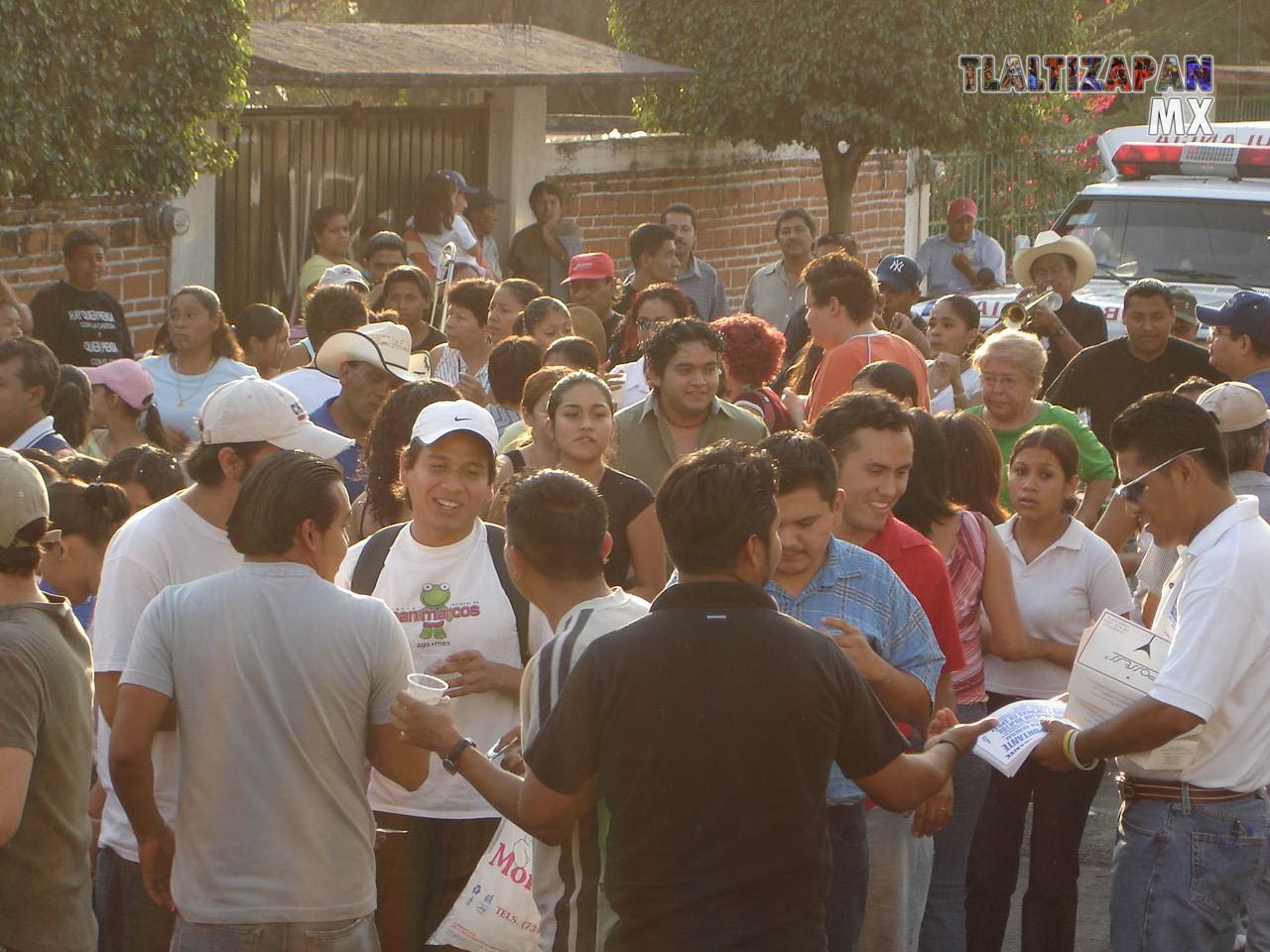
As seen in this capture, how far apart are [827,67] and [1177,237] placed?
476 cm

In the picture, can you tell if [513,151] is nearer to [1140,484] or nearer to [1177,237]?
[1177,237]

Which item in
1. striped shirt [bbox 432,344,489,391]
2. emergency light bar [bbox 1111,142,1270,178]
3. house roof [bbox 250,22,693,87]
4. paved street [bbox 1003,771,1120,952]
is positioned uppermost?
house roof [bbox 250,22,693,87]

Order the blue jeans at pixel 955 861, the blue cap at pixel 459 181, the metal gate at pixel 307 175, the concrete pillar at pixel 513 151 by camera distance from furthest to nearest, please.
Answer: the concrete pillar at pixel 513 151 < the blue cap at pixel 459 181 < the metal gate at pixel 307 175 < the blue jeans at pixel 955 861

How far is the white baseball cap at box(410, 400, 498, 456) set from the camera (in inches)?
192

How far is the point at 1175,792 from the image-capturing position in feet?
14.9

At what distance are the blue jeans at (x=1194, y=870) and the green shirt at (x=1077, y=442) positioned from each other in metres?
2.42

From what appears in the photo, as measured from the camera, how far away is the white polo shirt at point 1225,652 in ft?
14.1

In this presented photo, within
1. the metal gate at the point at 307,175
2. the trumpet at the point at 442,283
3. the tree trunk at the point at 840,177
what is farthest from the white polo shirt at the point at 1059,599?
the tree trunk at the point at 840,177

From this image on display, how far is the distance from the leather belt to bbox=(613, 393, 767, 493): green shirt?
225cm

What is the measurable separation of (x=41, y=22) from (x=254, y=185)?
11.2 ft

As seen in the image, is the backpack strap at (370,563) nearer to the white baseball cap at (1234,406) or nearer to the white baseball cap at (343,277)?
the white baseball cap at (1234,406)

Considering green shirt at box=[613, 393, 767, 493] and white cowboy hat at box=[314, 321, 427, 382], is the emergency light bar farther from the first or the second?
white cowboy hat at box=[314, 321, 427, 382]

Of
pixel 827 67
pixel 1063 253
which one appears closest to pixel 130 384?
pixel 1063 253

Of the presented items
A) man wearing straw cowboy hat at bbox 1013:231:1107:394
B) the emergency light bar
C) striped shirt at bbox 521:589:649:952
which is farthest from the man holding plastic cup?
the emergency light bar
